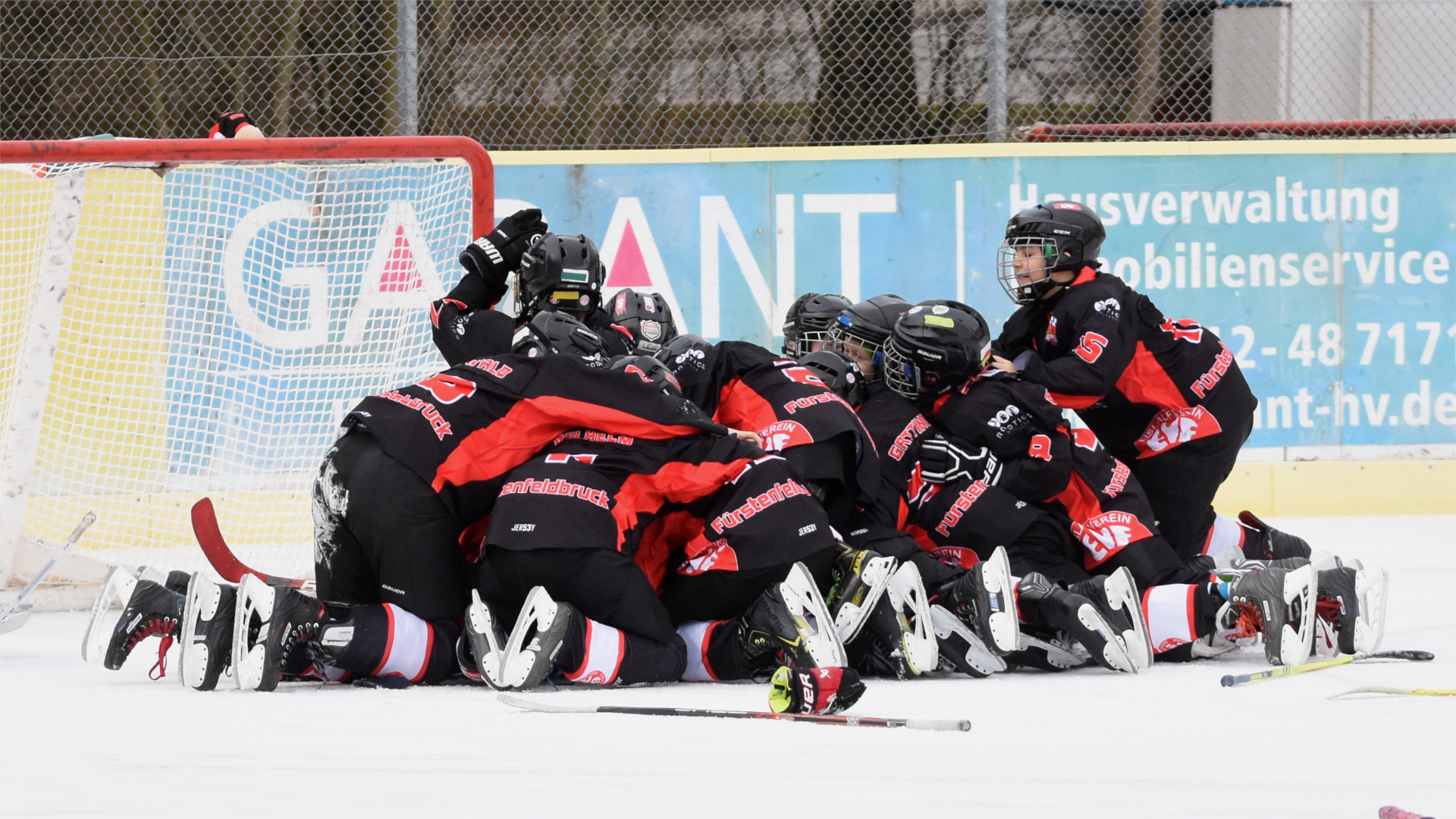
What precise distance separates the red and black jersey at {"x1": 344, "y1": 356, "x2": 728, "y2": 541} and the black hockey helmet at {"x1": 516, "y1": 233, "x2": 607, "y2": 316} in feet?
1.93

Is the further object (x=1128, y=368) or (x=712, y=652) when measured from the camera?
(x=1128, y=368)

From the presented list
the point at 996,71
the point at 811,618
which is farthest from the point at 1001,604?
the point at 996,71

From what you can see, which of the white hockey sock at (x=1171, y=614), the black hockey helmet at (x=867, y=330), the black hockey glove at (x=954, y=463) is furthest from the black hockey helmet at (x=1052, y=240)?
the white hockey sock at (x=1171, y=614)

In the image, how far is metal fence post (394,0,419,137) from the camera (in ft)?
24.1

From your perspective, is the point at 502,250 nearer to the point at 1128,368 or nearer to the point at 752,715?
the point at 1128,368

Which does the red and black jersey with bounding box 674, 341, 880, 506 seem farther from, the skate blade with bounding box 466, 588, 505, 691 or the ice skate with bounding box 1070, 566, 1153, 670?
the skate blade with bounding box 466, 588, 505, 691

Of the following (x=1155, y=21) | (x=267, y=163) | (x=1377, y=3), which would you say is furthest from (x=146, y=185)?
(x=1377, y=3)

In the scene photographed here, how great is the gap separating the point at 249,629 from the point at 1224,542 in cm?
296

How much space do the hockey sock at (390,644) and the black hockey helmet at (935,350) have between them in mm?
1369

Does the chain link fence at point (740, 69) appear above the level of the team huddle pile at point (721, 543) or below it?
above

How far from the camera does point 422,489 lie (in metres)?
3.62

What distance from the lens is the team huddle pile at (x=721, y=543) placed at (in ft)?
11.6

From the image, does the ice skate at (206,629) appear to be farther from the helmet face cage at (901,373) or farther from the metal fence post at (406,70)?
the metal fence post at (406,70)

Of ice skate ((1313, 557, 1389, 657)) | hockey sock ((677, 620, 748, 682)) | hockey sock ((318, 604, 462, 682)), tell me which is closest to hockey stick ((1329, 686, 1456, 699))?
ice skate ((1313, 557, 1389, 657))
